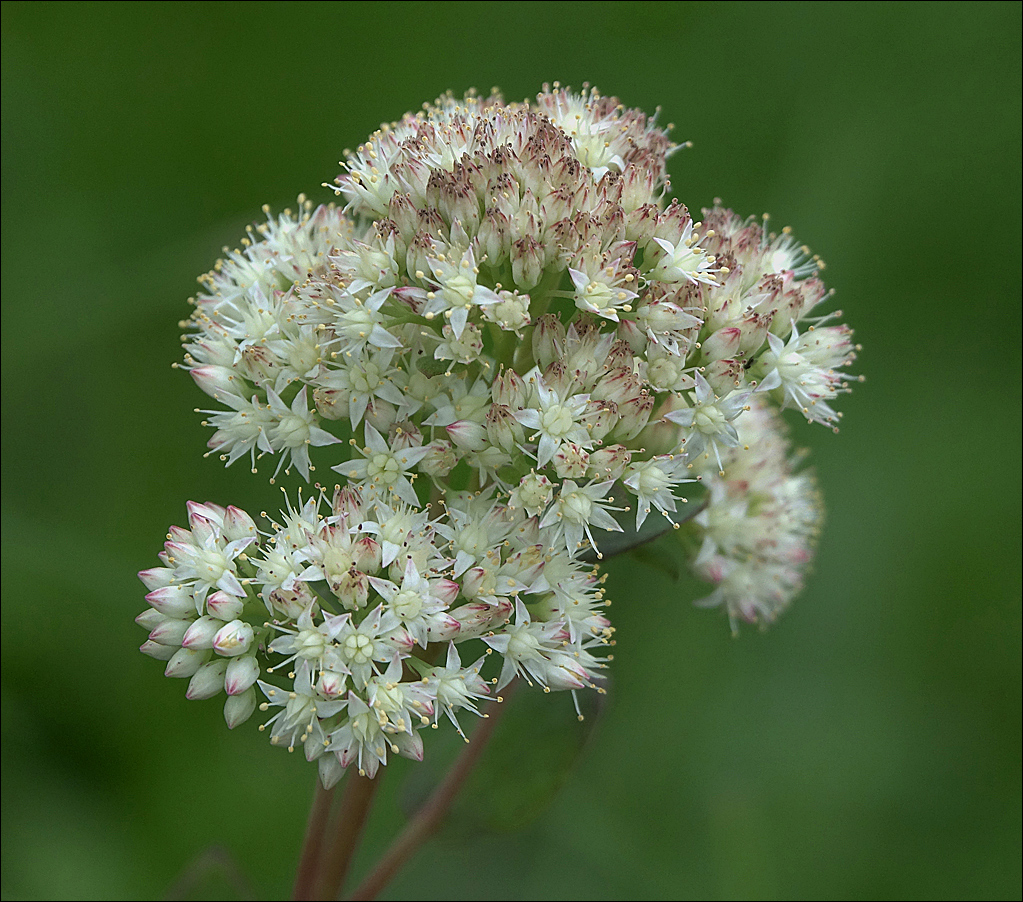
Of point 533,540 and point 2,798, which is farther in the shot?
point 2,798

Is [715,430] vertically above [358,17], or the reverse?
[358,17]

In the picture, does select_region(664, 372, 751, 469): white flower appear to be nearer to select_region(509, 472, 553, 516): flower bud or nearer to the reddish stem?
select_region(509, 472, 553, 516): flower bud

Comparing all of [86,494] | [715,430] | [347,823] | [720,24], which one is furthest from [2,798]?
[720,24]

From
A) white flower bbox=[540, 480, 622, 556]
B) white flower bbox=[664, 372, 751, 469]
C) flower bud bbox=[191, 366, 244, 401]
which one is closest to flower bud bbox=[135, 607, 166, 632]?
flower bud bbox=[191, 366, 244, 401]

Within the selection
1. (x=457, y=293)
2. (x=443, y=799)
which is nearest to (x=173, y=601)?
(x=457, y=293)

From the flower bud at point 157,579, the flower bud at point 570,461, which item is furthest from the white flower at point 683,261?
the flower bud at point 157,579

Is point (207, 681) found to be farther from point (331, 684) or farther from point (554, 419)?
point (554, 419)

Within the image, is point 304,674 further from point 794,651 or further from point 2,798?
point 794,651
